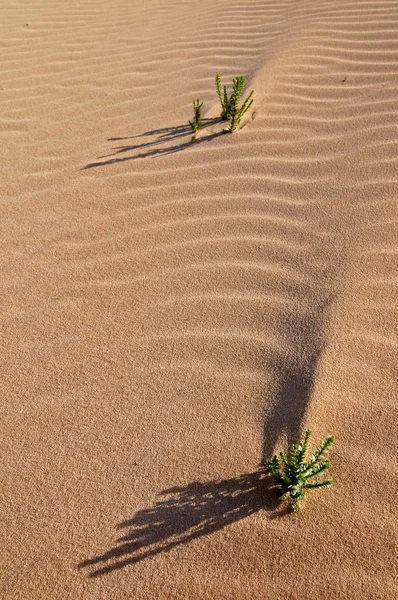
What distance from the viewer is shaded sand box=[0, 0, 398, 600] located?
1.54 metres

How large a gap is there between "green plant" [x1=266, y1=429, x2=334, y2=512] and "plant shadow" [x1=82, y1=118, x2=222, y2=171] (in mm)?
2027

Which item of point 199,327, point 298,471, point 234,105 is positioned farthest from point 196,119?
point 298,471

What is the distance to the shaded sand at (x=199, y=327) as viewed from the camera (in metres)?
1.54

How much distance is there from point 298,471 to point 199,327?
75 centimetres

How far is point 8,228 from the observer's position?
8.94 feet

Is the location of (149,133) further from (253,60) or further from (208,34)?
(208,34)

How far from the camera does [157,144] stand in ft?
10.5

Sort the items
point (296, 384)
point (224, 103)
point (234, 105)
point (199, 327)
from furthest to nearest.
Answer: point (224, 103) → point (234, 105) → point (199, 327) → point (296, 384)

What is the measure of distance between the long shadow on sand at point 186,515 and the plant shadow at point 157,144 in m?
2.01

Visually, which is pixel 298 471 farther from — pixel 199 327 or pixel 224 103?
pixel 224 103

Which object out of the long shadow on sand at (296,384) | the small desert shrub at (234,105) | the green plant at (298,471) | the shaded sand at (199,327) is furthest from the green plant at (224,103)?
the green plant at (298,471)

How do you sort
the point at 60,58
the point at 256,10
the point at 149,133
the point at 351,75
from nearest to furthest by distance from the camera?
the point at 149,133 → the point at 351,75 → the point at 60,58 → the point at 256,10

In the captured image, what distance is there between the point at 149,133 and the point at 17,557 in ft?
8.06

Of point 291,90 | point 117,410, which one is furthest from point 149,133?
point 117,410
